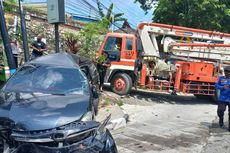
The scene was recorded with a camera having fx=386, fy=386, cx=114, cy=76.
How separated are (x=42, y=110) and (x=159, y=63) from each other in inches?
419

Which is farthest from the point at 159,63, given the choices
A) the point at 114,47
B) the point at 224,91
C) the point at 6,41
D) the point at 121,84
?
the point at 6,41

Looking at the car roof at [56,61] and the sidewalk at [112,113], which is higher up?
the car roof at [56,61]

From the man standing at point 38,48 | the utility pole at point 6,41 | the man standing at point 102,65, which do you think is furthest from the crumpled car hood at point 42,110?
the man standing at point 38,48

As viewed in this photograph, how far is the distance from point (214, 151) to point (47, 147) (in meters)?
4.04

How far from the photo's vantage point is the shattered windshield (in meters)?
6.42

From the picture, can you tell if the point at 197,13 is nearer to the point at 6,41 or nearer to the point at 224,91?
the point at 224,91

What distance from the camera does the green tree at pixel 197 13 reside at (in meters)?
21.5

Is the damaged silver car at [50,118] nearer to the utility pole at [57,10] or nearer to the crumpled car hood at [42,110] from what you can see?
the crumpled car hood at [42,110]

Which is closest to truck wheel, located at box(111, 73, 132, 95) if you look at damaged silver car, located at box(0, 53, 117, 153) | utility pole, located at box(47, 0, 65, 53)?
utility pole, located at box(47, 0, 65, 53)

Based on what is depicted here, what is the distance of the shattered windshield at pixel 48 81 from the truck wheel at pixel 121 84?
7994 mm

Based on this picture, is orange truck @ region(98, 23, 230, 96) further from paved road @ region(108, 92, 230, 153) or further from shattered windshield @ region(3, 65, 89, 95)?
shattered windshield @ region(3, 65, 89, 95)

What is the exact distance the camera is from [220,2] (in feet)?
72.4

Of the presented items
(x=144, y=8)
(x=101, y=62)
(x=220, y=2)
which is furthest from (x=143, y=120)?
(x=144, y=8)

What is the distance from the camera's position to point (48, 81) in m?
6.68
